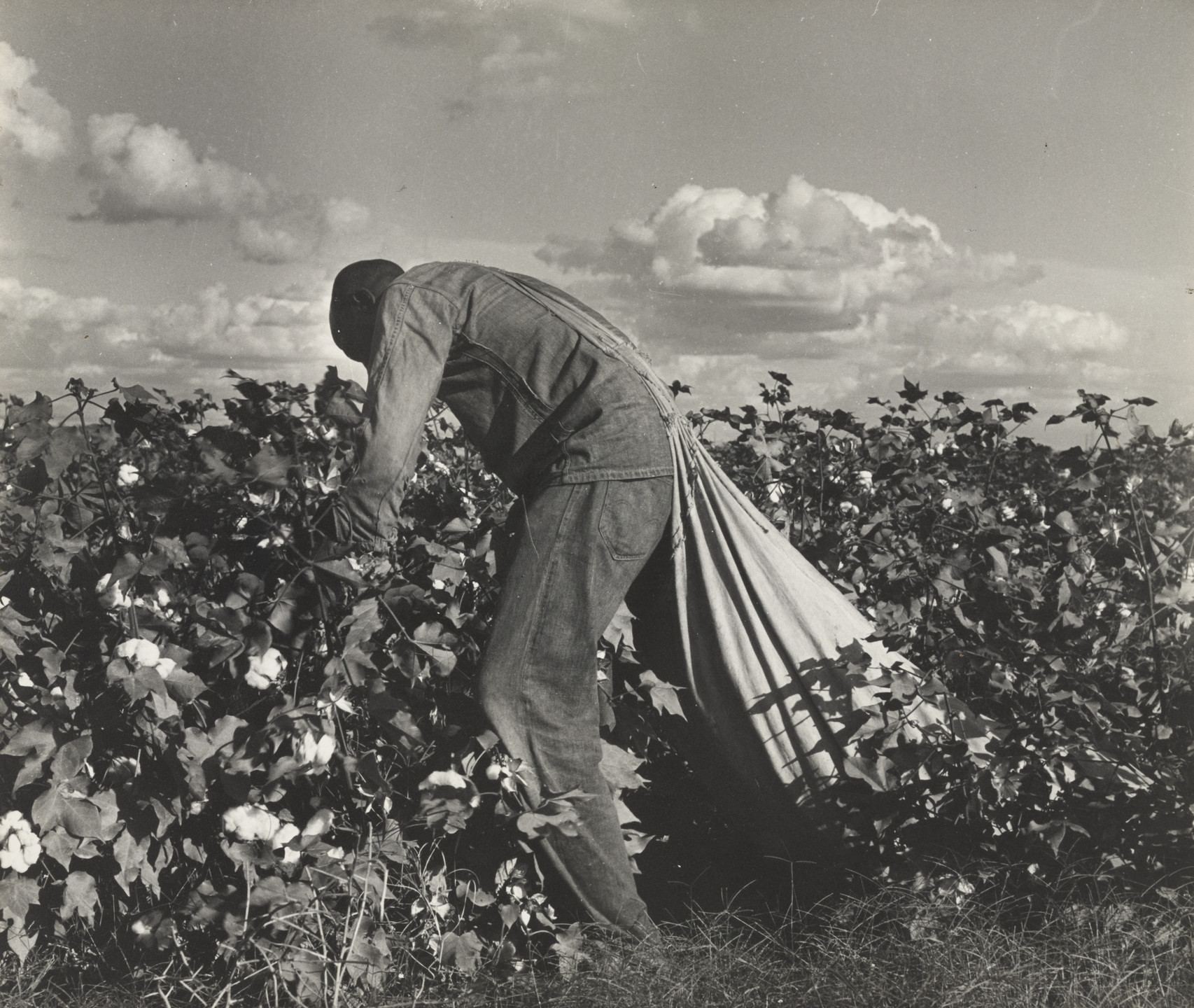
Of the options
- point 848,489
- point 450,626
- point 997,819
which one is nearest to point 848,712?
point 997,819

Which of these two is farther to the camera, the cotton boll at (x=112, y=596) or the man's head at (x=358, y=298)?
the man's head at (x=358, y=298)

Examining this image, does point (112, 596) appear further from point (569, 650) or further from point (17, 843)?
point (569, 650)

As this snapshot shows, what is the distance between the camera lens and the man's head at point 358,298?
8.29ft

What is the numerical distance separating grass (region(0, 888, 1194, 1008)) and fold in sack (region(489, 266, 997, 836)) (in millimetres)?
291

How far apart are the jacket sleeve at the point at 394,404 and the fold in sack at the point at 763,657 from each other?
0.28 meters

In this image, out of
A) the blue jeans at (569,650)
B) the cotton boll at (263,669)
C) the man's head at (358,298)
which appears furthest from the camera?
the man's head at (358,298)

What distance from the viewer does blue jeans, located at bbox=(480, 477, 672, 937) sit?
2.30m

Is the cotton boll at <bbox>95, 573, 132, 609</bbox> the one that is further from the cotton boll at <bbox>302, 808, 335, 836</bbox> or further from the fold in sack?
the fold in sack

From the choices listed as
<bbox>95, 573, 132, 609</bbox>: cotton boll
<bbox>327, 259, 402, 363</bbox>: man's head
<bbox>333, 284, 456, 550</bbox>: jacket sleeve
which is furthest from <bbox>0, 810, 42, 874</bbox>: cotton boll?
<bbox>327, 259, 402, 363</bbox>: man's head

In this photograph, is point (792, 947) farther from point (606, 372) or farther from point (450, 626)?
point (606, 372)

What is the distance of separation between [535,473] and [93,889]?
1.18m

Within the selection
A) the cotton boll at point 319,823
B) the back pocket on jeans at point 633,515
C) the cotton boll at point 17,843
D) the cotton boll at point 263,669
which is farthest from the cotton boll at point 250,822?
the back pocket on jeans at point 633,515

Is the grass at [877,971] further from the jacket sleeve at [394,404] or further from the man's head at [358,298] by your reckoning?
the man's head at [358,298]


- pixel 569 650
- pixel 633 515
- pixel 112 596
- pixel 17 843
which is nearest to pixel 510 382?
pixel 633 515
